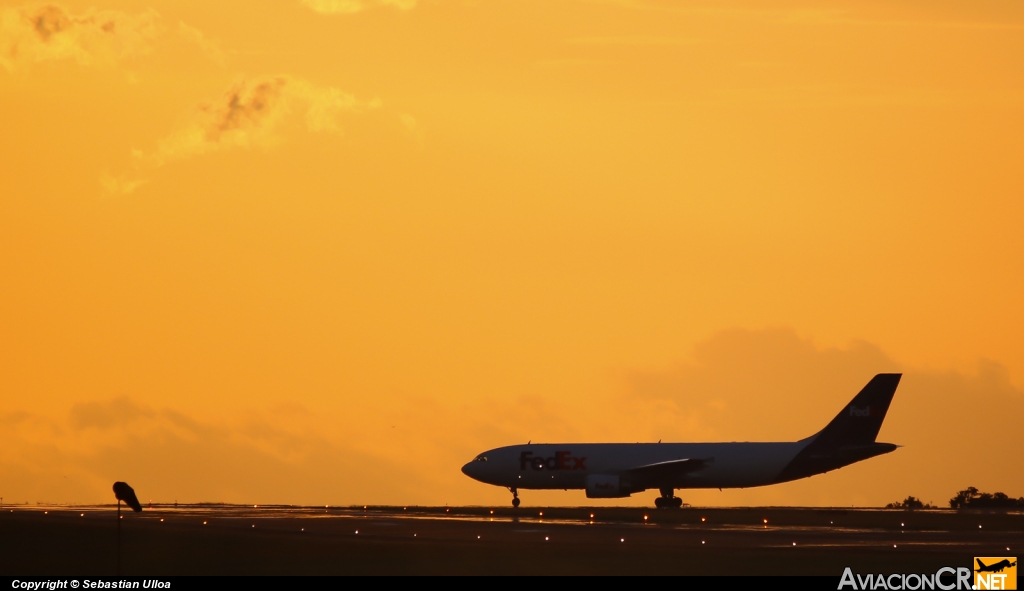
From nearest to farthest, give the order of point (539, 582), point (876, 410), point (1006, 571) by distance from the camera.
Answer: point (539, 582) → point (1006, 571) → point (876, 410)

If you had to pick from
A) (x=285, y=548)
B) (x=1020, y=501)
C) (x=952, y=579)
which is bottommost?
(x=952, y=579)

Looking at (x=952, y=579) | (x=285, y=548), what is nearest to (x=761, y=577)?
(x=952, y=579)

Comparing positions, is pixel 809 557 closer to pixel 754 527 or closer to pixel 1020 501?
pixel 754 527

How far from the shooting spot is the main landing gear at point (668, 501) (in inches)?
2874

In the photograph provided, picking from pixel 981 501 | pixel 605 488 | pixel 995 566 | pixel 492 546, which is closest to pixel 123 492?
pixel 492 546

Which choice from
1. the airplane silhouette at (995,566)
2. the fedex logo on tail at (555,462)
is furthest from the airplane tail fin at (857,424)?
the airplane silhouette at (995,566)

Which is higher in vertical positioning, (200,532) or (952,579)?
(200,532)

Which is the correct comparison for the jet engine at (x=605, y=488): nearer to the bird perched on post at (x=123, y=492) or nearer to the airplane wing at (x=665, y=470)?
the airplane wing at (x=665, y=470)

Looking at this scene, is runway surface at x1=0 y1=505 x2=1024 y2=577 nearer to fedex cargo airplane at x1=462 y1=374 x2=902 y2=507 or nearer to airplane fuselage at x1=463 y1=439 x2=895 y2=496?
fedex cargo airplane at x1=462 y1=374 x2=902 y2=507

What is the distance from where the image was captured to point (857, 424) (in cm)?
7012

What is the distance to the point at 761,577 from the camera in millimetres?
27750

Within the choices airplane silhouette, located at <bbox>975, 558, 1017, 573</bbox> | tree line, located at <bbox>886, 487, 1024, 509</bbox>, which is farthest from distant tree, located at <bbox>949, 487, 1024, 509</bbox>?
airplane silhouette, located at <bbox>975, 558, 1017, 573</bbox>

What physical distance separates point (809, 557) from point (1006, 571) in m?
5.36

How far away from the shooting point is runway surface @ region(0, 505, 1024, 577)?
2984cm
